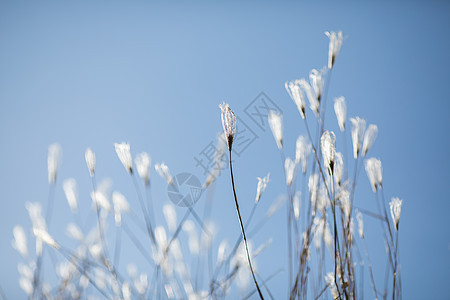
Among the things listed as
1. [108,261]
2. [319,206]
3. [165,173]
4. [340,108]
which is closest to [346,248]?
[319,206]

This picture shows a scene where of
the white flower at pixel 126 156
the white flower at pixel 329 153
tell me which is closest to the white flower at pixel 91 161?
the white flower at pixel 126 156

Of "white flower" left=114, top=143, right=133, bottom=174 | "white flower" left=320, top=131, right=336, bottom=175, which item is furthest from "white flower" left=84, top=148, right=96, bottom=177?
"white flower" left=320, top=131, right=336, bottom=175

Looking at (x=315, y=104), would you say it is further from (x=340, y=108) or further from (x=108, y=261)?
(x=108, y=261)

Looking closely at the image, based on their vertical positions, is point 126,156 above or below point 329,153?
above

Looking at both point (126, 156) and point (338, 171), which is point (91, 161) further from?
Answer: point (338, 171)

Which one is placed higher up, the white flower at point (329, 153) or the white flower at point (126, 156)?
the white flower at point (126, 156)

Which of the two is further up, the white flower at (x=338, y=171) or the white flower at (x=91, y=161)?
the white flower at (x=91, y=161)

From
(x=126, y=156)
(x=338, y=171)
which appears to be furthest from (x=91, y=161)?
(x=338, y=171)

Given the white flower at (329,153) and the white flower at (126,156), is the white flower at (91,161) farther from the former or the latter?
the white flower at (329,153)

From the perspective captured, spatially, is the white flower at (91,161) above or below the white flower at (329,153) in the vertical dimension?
above

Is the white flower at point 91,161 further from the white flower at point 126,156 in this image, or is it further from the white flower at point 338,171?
the white flower at point 338,171

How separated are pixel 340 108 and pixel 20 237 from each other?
100 cm

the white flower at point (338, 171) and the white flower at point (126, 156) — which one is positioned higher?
the white flower at point (126, 156)

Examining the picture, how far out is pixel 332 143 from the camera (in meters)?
0.68
